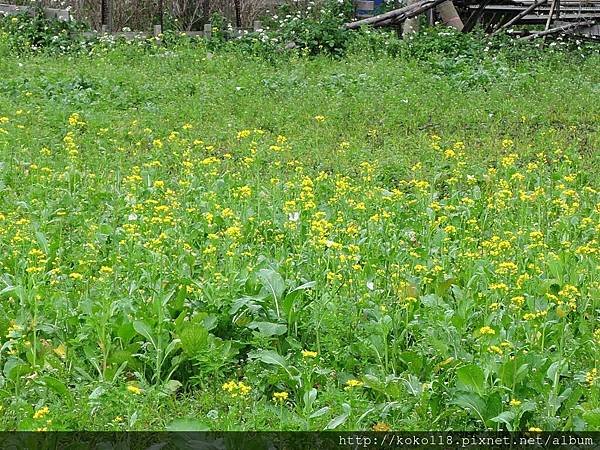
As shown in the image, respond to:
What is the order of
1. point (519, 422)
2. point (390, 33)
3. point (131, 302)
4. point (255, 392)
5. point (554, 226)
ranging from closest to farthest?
point (519, 422) < point (255, 392) < point (131, 302) < point (554, 226) < point (390, 33)

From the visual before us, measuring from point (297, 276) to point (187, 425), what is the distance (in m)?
1.60

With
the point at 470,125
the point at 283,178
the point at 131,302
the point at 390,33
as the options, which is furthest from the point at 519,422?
the point at 390,33

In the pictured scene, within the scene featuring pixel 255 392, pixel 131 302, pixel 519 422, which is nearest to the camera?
pixel 519 422

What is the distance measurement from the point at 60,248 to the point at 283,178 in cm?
266

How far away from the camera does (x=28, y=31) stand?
16.0 m

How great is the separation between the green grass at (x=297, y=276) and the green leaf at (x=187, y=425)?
Result: 0.08 m

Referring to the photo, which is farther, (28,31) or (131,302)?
(28,31)

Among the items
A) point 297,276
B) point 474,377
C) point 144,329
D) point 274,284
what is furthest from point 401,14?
point 474,377

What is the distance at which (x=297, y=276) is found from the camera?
531cm

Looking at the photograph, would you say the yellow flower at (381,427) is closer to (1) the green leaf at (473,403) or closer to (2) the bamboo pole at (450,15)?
(1) the green leaf at (473,403)

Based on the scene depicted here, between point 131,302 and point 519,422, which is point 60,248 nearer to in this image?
point 131,302

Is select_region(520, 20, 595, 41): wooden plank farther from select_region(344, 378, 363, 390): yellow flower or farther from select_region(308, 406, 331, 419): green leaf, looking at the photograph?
select_region(308, 406, 331, 419): green leaf

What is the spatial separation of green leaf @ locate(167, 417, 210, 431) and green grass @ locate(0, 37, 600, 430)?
0.08 m

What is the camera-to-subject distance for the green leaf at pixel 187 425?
3.83m
